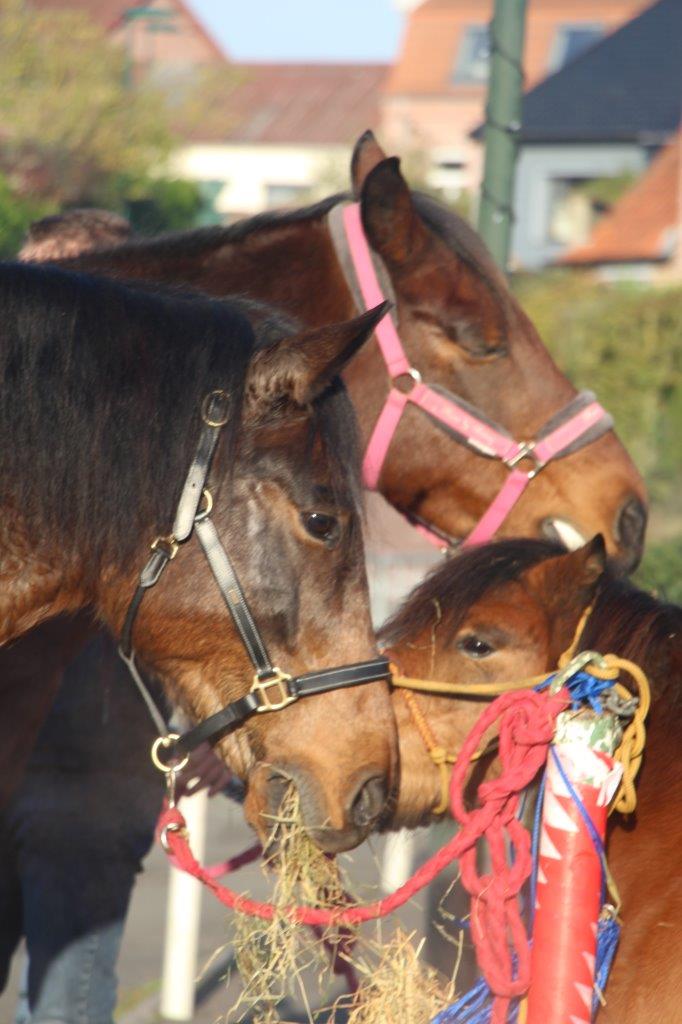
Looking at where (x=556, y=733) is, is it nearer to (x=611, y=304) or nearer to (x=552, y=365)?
(x=552, y=365)

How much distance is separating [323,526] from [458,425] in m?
1.04

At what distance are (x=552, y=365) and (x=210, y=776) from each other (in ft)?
4.66

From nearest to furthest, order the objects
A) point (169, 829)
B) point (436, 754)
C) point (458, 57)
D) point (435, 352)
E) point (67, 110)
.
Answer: point (169, 829) → point (436, 754) → point (435, 352) → point (67, 110) → point (458, 57)

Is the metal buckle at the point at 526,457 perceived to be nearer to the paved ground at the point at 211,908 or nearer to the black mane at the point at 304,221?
the black mane at the point at 304,221

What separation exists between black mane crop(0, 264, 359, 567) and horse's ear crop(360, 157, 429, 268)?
95 cm

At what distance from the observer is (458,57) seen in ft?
131

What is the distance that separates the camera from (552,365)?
12.3ft

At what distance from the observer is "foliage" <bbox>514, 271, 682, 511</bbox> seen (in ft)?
59.0

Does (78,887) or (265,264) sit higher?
(265,264)

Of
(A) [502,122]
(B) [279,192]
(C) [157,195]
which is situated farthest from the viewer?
(B) [279,192]

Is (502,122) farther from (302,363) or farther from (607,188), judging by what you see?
(607,188)

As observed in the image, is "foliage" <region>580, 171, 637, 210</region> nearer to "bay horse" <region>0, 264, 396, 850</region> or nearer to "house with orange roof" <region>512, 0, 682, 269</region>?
"house with orange roof" <region>512, 0, 682, 269</region>

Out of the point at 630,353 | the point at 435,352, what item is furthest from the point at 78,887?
the point at 630,353

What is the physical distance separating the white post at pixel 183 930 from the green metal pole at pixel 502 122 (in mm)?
2062
